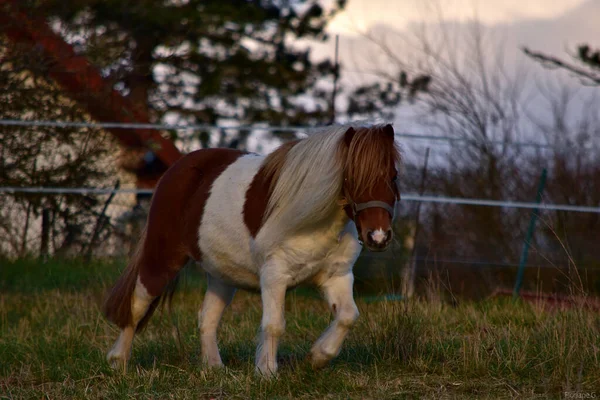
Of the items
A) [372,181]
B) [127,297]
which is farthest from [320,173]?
[127,297]

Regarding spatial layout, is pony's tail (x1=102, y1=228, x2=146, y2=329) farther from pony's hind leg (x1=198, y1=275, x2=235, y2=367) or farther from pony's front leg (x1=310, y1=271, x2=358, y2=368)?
pony's front leg (x1=310, y1=271, x2=358, y2=368)

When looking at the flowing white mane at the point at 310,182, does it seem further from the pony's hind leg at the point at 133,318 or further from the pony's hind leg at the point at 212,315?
the pony's hind leg at the point at 133,318

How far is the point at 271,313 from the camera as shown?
500 centimetres

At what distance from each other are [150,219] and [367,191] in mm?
1912

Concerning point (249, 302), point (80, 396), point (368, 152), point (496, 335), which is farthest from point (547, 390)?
point (249, 302)

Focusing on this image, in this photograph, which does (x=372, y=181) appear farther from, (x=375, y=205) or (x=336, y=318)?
(x=336, y=318)

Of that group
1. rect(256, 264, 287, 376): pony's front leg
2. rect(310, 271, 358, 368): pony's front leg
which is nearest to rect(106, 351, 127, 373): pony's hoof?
rect(256, 264, 287, 376): pony's front leg

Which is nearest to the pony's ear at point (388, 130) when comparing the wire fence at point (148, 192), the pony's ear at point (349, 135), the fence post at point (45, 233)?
the pony's ear at point (349, 135)

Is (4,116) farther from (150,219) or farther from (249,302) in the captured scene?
(150,219)

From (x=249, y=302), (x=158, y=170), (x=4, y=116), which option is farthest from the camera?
(x=158, y=170)

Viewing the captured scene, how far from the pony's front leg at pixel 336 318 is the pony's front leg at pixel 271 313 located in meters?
0.23

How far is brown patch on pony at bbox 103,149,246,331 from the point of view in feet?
19.0

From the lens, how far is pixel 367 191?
4.57 m

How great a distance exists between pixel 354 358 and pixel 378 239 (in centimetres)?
111
